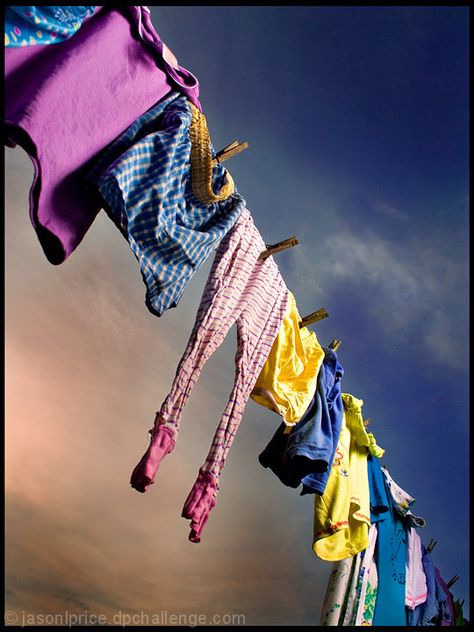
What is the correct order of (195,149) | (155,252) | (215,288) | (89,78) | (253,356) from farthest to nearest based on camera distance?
(253,356), (215,288), (195,149), (155,252), (89,78)

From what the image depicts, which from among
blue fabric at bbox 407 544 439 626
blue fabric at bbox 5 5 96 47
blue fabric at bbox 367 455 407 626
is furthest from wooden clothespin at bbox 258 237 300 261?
blue fabric at bbox 407 544 439 626

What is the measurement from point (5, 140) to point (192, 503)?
39.8 inches

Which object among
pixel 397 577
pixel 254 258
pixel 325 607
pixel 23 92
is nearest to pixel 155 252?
pixel 23 92

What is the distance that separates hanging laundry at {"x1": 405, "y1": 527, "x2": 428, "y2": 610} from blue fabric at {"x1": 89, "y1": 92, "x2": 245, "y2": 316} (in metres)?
2.44

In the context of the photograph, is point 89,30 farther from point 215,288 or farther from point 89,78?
point 215,288

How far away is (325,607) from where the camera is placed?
2.53m

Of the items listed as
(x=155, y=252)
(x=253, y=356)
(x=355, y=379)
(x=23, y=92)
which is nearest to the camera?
(x=23, y=92)

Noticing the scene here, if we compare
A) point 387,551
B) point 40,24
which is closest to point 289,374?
point 387,551

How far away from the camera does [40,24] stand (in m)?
1.12

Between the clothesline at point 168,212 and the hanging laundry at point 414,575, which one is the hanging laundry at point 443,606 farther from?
the clothesline at point 168,212

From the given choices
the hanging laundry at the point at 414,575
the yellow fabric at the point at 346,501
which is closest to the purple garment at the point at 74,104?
the yellow fabric at the point at 346,501

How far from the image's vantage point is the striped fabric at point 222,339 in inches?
55.8

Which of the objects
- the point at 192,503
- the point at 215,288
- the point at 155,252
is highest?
the point at 215,288

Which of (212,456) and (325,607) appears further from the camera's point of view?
(325,607)
